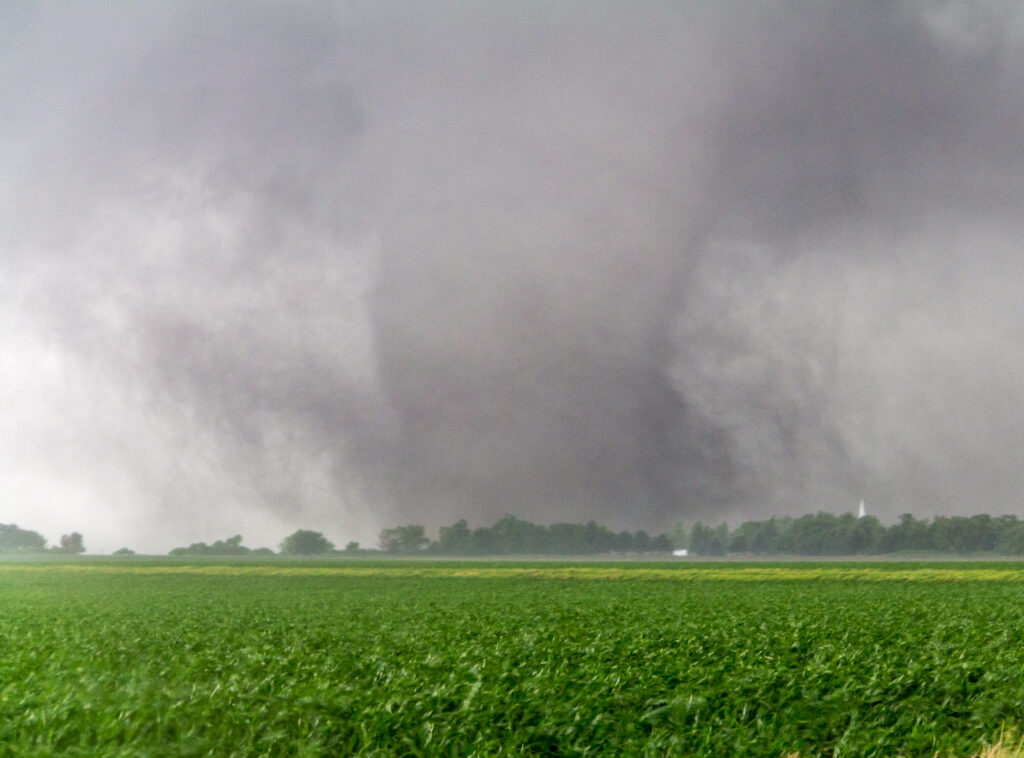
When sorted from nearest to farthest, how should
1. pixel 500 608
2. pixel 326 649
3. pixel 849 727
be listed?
pixel 849 727
pixel 326 649
pixel 500 608

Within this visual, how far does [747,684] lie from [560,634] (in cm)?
648

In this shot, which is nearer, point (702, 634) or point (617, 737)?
point (617, 737)

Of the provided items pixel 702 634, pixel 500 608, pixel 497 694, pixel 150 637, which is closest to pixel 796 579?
pixel 500 608

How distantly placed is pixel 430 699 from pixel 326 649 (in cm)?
614

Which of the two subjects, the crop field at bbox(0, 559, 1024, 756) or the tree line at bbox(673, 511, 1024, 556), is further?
the tree line at bbox(673, 511, 1024, 556)

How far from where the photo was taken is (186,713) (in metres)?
10.5

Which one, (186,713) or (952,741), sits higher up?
(186,713)

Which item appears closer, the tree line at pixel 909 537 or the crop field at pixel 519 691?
the crop field at pixel 519 691

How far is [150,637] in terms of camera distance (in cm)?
2081

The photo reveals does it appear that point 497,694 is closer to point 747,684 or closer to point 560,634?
point 747,684

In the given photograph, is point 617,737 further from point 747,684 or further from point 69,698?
point 69,698

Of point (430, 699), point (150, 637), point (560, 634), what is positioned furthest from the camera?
point (150, 637)

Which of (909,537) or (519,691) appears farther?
(909,537)

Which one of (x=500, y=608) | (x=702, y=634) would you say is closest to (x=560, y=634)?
(x=702, y=634)
